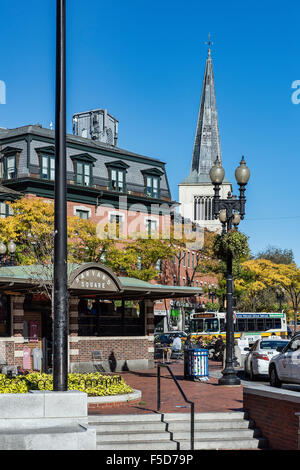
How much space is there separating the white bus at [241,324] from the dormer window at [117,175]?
16716 mm

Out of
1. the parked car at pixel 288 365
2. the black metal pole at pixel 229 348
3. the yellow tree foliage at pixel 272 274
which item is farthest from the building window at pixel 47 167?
the parked car at pixel 288 365

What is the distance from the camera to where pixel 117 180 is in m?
64.3

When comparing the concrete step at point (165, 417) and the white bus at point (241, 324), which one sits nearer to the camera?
the concrete step at point (165, 417)

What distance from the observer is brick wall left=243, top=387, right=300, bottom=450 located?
1237cm

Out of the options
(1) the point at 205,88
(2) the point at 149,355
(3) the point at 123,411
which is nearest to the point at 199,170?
(1) the point at 205,88

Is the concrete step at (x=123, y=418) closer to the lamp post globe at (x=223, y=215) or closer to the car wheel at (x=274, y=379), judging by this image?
the car wheel at (x=274, y=379)

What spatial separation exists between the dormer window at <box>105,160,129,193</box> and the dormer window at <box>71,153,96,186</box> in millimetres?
1953

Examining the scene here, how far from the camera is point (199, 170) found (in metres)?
132

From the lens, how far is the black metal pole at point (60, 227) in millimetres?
10234

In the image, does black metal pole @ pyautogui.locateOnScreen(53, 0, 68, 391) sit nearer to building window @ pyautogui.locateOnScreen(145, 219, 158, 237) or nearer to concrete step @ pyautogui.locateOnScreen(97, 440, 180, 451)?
concrete step @ pyautogui.locateOnScreen(97, 440, 180, 451)

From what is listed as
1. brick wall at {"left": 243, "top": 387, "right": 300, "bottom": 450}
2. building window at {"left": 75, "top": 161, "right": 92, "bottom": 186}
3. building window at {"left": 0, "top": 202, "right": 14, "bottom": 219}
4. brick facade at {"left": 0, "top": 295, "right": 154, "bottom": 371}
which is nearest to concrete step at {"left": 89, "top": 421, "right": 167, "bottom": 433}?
brick wall at {"left": 243, "top": 387, "right": 300, "bottom": 450}

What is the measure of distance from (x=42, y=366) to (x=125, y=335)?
4633 millimetres

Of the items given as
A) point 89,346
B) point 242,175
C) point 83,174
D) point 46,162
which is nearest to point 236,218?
point 242,175
